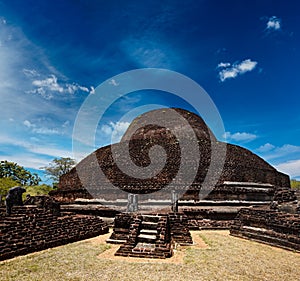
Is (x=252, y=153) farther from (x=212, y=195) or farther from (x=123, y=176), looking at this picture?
(x=123, y=176)

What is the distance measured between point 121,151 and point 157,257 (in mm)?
11401

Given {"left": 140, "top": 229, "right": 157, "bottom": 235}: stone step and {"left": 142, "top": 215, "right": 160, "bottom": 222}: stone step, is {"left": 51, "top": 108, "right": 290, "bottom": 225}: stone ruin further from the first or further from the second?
{"left": 140, "top": 229, "right": 157, "bottom": 235}: stone step

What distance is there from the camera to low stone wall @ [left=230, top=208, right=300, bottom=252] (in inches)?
267

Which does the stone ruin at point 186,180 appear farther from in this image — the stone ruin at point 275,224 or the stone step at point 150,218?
the stone step at point 150,218

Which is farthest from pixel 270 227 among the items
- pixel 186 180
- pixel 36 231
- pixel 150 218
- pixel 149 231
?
pixel 186 180

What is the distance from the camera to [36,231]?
665 cm

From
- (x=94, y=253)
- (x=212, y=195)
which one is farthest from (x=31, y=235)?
(x=212, y=195)

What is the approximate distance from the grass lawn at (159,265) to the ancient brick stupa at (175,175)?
7.16 meters

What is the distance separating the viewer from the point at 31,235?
21.1 ft

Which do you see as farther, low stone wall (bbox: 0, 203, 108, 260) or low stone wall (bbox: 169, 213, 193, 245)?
low stone wall (bbox: 169, 213, 193, 245)

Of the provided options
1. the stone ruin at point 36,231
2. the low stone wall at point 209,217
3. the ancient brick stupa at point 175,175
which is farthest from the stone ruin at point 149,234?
the ancient brick stupa at point 175,175

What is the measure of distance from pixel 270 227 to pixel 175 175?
23.8 ft

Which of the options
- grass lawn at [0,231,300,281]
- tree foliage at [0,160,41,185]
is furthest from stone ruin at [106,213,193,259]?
tree foliage at [0,160,41,185]

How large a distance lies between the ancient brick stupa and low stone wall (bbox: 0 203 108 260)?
5.57 meters
